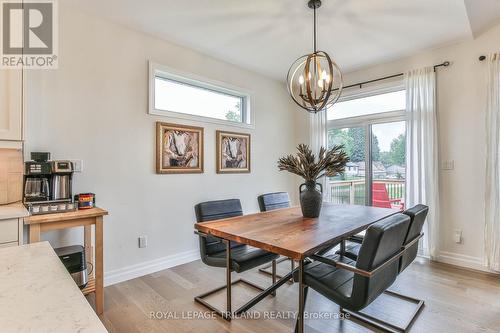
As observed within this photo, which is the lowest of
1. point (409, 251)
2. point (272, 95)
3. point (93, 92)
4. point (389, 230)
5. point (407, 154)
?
point (409, 251)

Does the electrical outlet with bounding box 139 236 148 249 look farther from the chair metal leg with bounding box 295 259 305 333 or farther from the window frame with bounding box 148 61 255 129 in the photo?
the chair metal leg with bounding box 295 259 305 333

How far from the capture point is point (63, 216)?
200 centimetres

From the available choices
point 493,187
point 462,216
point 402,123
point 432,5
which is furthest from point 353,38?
point 462,216

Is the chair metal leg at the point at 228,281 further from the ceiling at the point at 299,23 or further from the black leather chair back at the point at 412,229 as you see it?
the ceiling at the point at 299,23

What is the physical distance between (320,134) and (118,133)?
301cm

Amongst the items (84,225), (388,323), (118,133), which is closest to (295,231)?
(388,323)

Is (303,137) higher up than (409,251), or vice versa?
(303,137)

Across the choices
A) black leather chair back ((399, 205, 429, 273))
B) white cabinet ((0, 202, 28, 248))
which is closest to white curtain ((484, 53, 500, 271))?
black leather chair back ((399, 205, 429, 273))

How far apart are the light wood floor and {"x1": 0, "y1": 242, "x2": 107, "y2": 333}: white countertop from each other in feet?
4.69

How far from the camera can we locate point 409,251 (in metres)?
1.98

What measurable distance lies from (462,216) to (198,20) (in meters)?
3.75

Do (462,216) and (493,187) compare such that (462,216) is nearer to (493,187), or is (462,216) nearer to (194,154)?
(493,187)

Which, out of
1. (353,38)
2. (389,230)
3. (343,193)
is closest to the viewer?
(389,230)

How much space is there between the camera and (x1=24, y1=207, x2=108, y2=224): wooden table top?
187 cm
